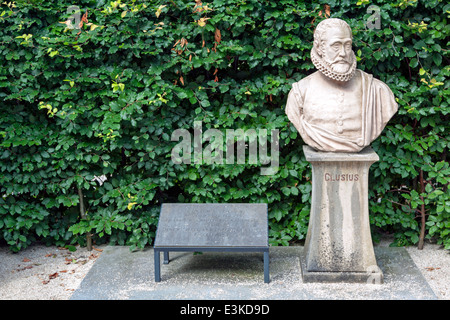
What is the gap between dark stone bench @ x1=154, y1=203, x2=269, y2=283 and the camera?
521cm

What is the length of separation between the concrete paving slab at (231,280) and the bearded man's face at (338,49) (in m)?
1.98

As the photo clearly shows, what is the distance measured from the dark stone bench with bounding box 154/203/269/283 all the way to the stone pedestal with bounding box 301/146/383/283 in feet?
1.64

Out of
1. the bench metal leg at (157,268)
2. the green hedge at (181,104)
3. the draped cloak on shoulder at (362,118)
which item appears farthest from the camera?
the green hedge at (181,104)

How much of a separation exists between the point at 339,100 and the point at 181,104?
72.0 inches

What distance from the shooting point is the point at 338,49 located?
5008 millimetres

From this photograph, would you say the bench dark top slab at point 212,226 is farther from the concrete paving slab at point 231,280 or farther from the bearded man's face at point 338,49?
the bearded man's face at point 338,49

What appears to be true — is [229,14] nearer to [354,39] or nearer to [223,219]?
[354,39]

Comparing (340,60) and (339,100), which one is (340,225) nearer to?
(339,100)

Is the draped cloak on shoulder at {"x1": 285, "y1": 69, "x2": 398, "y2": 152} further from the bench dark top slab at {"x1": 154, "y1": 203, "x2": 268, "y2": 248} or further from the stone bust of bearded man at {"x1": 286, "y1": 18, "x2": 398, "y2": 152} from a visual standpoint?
the bench dark top slab at {"x1": 154, "y1": 203, "x2": 268, "y2": 248}

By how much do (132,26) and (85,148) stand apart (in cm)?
139

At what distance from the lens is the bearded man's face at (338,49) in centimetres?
496

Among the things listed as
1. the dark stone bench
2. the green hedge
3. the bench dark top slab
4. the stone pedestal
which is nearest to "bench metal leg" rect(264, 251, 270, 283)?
the dark stone bench

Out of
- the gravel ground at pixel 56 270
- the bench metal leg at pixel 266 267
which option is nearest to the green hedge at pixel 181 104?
the gravel ground at pixel 56 270

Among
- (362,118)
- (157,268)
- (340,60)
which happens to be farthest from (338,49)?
(157,268)
